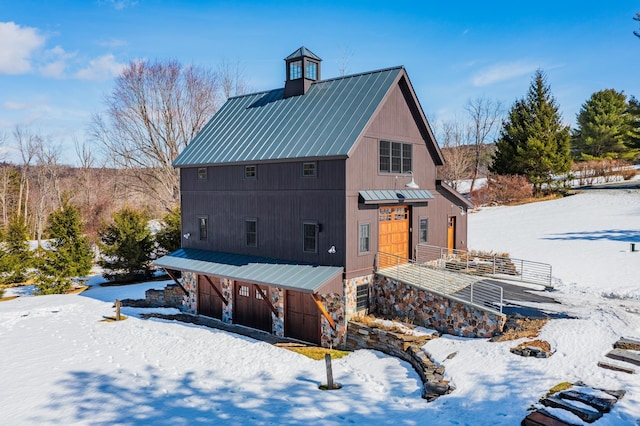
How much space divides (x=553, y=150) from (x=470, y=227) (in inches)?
551

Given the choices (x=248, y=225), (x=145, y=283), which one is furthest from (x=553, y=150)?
(x=145, y=283)

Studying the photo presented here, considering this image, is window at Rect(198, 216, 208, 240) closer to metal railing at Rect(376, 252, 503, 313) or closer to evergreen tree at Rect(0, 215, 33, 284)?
metal railing at Rect(376, 252, 503, 313)

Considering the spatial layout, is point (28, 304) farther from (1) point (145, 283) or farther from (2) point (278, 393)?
(2) point (278, 393)

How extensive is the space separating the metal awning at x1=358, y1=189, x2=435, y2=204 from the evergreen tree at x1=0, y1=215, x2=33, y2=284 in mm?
21531

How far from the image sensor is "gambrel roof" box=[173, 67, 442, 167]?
54.4ft

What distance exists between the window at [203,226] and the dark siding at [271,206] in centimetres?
24

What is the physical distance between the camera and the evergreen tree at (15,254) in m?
25.1

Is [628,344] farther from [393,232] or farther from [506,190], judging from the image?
[506,190]

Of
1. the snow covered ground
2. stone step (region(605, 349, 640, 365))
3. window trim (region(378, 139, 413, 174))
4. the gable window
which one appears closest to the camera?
the snow covered ground

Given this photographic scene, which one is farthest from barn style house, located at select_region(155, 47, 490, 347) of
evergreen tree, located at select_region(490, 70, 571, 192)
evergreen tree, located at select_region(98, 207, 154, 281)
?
evergreen tree, located at select_region(490, 70, 571, 192)

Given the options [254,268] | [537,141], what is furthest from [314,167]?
[537,141]

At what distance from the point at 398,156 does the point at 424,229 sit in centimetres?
386

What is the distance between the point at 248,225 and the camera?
19.2 metres

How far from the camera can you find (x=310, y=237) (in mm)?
16828
